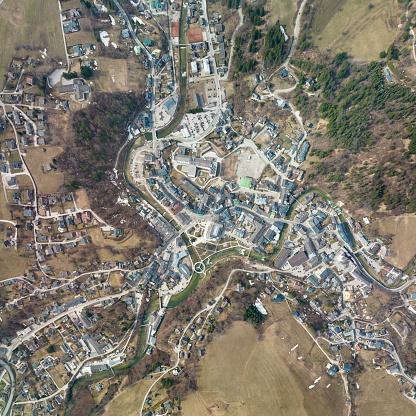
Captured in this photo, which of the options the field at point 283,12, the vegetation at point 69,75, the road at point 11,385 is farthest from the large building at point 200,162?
the road at point 11,385

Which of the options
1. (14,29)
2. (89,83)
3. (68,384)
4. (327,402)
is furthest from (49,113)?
(327,402)

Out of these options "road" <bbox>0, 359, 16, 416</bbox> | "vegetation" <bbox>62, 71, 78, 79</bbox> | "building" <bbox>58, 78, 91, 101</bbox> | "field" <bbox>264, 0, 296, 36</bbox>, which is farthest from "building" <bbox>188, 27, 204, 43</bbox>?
"road" <bbox>0, 359, 16, 416</bbox>

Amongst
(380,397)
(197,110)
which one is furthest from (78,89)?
(380,397)

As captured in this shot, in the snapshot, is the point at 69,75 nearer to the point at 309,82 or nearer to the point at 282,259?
the point at 309,82

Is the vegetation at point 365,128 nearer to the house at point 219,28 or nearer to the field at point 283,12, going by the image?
the field at point 283,12

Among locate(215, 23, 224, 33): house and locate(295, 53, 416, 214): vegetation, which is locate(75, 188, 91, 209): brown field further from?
locate(295, 53, 416, 214): vegetation

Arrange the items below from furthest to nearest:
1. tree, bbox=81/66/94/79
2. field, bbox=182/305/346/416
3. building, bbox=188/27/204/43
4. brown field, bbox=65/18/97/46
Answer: building, bbox=188/27/204/43
brown field, bbox=65/18/97/46
tree, bbox=81/66/94/79
field, bbox=182/305/346/416

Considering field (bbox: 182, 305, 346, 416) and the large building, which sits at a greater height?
the large building
